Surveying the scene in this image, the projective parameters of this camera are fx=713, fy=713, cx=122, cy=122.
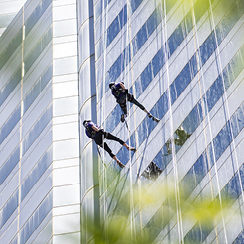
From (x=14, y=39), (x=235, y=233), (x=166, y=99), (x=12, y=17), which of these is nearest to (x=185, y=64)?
(x=166, y=99)

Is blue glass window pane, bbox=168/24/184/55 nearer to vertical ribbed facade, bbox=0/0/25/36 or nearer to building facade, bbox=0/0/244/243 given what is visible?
building facade, bbox=0/0/244/243

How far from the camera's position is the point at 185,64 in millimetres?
21594

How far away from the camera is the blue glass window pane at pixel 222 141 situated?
19453 mm

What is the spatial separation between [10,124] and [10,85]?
5.96 ft

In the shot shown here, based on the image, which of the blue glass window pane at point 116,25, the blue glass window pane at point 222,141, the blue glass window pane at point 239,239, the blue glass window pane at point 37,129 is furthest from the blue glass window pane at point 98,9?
the blue glass window pane at point 239,239

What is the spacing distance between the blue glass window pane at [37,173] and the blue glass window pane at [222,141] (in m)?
7.72

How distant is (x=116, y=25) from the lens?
2473 cm

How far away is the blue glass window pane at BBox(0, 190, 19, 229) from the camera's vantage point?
25.7m

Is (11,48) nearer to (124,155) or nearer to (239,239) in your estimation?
(124,155)

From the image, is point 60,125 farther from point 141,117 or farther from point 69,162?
point 141,117

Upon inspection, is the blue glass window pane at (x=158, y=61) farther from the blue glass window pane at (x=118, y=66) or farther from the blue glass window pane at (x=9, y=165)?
the blue glass window pane at (x=9, y=165)

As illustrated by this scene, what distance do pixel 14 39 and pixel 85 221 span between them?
33.3ft

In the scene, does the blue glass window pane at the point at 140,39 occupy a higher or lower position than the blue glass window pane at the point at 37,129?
higher

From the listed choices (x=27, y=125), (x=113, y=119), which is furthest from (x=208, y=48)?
(x=27, y=125)
